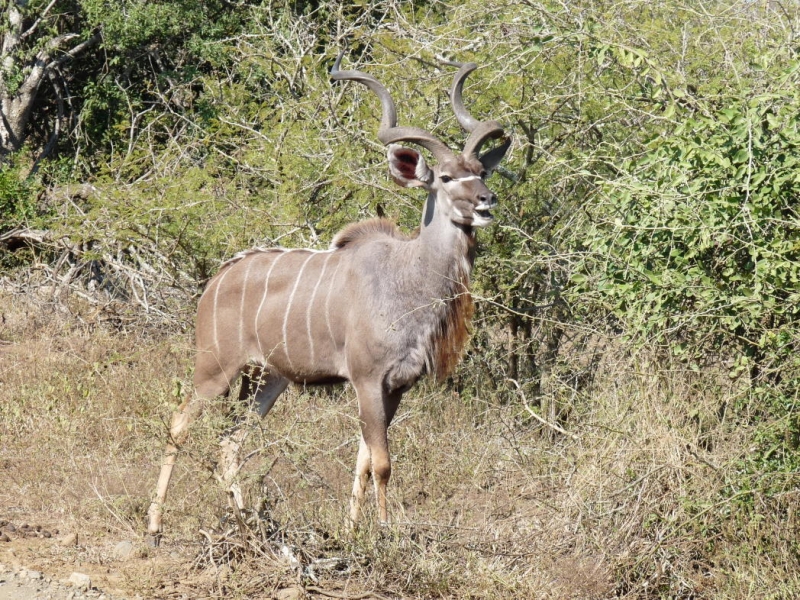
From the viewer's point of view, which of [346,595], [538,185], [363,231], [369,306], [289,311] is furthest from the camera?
[538,185]

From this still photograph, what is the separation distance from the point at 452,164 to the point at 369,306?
2.32 ft

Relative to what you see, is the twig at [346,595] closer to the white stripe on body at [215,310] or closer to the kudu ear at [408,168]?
the white stripe on body at [215,310]

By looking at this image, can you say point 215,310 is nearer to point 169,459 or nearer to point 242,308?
point 242,308

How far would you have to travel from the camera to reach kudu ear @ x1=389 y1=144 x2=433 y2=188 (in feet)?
15.6

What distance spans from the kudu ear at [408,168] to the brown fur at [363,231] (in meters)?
0.28

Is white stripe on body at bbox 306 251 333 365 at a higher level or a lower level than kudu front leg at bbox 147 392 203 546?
higher

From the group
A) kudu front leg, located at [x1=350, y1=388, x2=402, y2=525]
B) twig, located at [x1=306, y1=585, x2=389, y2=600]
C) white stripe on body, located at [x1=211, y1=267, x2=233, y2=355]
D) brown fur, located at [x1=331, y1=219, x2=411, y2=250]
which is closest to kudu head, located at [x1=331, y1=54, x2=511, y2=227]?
brown fur, located at [x1=331, y1=219, x2=411, y2=250]

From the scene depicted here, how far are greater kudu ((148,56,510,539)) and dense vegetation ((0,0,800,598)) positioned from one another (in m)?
0.31

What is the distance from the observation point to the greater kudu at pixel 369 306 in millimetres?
4590

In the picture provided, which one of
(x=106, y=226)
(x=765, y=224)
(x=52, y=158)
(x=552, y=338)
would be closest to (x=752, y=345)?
(x=765, y=224)

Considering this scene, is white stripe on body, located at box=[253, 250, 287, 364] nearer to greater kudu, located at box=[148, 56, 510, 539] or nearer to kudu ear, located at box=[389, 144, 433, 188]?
greater kudu, located at box=[148, 56, 510, 539]

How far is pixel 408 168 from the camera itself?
4863 mm

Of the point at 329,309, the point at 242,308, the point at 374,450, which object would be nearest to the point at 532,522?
the point at 374,450

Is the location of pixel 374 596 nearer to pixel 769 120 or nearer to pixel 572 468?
pixel 572 468
